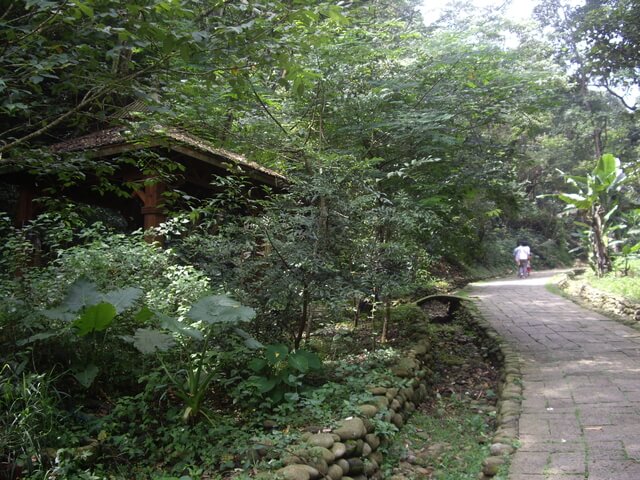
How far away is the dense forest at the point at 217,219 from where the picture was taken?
3.79 metres

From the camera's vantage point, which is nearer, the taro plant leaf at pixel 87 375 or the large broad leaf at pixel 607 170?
the taro plant leaf at pixel 87 375

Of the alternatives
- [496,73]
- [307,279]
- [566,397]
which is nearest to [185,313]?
[307,279]

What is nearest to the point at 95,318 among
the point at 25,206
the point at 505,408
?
the point at 505,408

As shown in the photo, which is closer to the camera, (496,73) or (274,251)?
(274,251)

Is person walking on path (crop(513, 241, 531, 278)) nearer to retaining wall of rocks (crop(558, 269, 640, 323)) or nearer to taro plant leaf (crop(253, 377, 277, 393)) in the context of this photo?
retaining wall of rocks (crop(558, 269, 640, 323))

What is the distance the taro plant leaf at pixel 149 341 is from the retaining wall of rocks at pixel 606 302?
25.4 feet

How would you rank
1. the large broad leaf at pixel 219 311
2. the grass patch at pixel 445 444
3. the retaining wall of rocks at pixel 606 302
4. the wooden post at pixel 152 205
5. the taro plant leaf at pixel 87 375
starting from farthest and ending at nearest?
the retaining wall of rocks at pixel 606 302, the wooden post at pixel 152 205, the grass patch at pixel 445 444, the large broad leaf at pixel 219 311, the taro plant leaf at pixel 87 375

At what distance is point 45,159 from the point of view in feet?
15.9

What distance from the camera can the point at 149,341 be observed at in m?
3.92

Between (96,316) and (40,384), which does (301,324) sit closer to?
(96,316)

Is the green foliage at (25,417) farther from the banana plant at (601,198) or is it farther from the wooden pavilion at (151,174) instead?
the banana plant at (601,198)

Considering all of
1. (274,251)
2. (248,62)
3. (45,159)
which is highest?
(248,62)

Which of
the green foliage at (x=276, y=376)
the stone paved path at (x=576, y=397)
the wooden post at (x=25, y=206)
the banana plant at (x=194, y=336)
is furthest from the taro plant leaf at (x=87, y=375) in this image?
the wooden post at (x=25, y=206)

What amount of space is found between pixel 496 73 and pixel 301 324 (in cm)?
522
